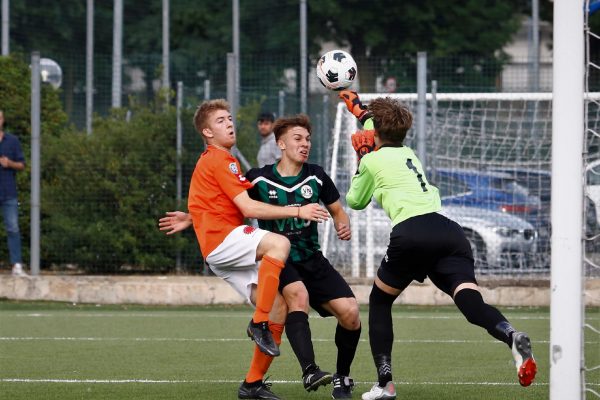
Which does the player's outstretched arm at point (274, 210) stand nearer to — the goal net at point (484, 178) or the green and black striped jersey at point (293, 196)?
the green and black striped jersey at point (293, 196)

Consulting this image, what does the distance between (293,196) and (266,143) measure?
733 cm

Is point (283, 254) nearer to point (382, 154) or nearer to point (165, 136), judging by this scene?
point (382, 154)

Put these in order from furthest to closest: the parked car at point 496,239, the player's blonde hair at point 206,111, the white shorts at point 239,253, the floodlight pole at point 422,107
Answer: the parked car at point 496,239, the floodlight pole at point 422,107, the player's blonde hair at point 206,111, the white shorts at point 239,253

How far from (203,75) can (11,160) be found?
4.31 m

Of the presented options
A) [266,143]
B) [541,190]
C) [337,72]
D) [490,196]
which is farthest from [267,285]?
[541,190]

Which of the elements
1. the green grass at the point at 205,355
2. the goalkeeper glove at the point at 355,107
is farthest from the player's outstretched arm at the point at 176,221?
the goalkeeper glove at the point at 355,107

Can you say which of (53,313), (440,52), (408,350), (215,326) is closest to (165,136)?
(53,313)

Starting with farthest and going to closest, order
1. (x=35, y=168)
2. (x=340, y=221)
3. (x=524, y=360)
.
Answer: (x=35, y=168) → (x=340, y=221) → (x=524, y=360)

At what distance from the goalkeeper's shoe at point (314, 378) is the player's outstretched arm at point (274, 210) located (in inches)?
32.5

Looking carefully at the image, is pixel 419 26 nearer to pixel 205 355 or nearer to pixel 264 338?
pixel 205 355

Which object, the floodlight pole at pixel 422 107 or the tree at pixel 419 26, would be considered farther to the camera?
the tree at pixel 419 26

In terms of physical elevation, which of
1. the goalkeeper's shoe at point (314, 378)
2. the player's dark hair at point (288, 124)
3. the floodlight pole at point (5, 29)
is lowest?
the goalkeeper's shoe at point (314, 378)

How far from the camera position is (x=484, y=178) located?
14.9 meters

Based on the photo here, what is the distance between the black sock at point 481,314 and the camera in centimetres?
658
